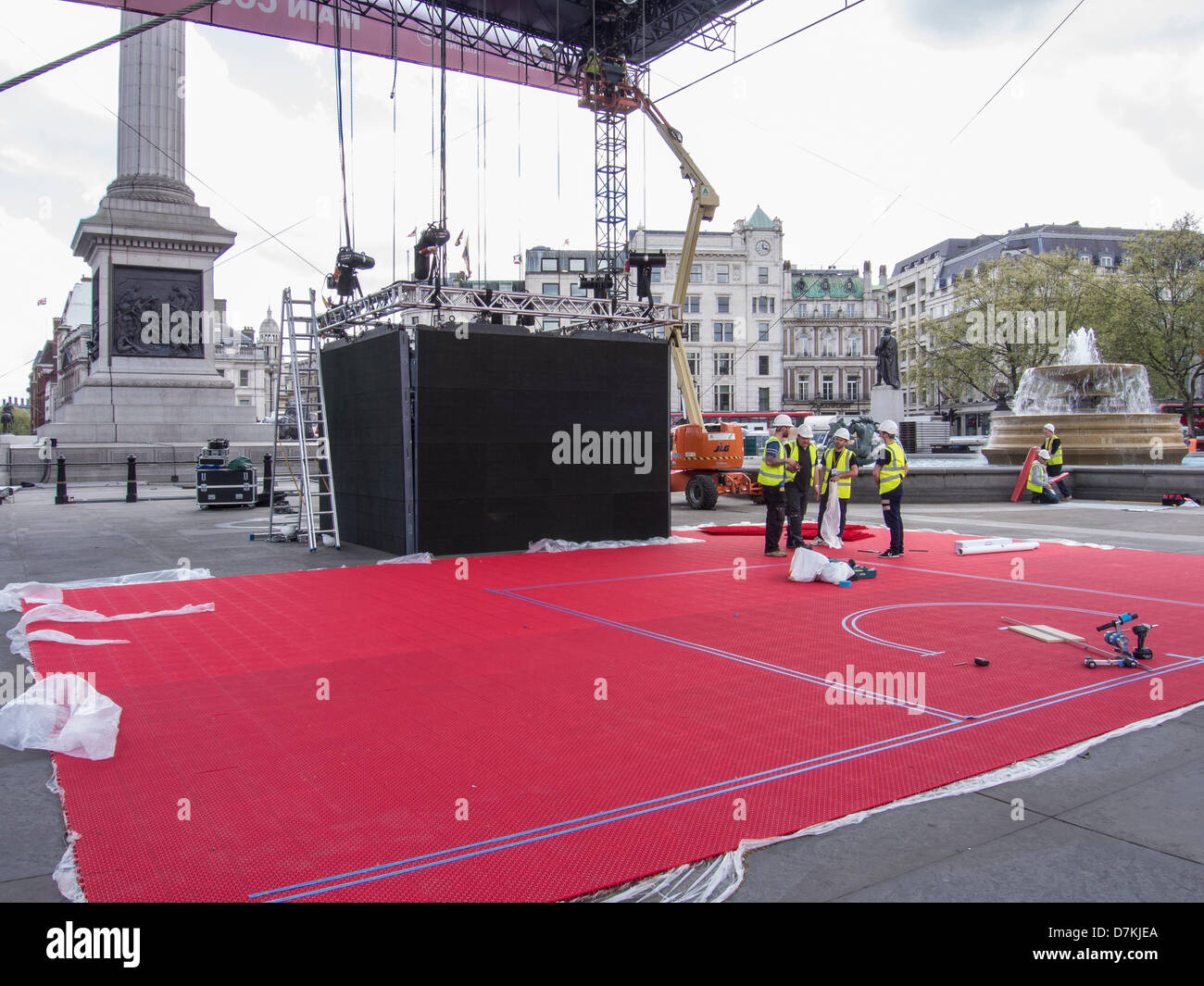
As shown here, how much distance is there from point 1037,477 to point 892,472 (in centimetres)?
1180

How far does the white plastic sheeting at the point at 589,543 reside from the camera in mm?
13422

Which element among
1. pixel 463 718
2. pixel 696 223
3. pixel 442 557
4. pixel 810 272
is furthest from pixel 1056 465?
pixel 810 272

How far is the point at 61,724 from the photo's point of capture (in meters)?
4.91

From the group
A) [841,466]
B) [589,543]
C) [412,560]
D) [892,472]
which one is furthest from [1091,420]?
[412,560]

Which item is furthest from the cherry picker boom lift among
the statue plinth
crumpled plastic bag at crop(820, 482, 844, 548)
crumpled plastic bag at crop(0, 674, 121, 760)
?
crumpled plastic bag at crop(0, 674, 121, 760)

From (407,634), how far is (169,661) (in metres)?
1.88

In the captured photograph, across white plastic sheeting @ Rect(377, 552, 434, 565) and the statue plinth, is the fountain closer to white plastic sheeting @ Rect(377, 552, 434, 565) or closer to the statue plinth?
the statue plinth

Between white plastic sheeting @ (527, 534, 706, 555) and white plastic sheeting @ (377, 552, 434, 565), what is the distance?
1.63 m

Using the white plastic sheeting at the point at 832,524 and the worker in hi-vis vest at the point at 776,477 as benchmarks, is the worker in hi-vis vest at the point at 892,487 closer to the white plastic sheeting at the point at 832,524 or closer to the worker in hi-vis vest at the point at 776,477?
the white plastic sheeting at the point at 832,524

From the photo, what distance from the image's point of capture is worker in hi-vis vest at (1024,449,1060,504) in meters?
22.0

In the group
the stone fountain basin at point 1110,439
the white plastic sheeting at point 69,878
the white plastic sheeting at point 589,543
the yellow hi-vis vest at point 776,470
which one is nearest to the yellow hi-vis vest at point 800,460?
the yellow hi-vis vest at point 776,470

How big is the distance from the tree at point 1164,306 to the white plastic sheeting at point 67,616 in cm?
4644

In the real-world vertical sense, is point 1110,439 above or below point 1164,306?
below

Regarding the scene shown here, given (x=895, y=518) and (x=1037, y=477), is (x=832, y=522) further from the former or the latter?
(x=1037, y=477)
